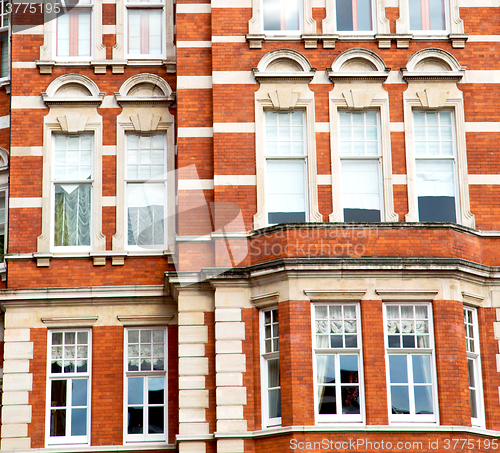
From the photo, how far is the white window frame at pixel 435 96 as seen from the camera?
58.9ft

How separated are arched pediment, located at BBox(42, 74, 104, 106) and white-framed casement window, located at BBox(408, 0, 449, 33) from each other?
22.3 ft

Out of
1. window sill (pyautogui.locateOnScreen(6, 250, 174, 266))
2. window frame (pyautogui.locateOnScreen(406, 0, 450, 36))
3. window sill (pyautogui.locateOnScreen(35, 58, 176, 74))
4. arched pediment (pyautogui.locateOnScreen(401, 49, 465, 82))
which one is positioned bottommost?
window sill (pyautogui.locateOnScreen(6, 250, 174, 266))

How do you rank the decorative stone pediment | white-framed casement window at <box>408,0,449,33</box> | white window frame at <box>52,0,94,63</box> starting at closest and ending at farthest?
white-framed casement window at <box>408,0,449,33</box> < the decorative stone pediment < white window frame at <box>52,0,94,63</box>

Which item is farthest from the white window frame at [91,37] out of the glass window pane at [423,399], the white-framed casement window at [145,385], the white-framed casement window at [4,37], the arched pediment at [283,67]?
the glass window pane at [423,399]

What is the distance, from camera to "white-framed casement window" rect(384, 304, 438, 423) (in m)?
16.2

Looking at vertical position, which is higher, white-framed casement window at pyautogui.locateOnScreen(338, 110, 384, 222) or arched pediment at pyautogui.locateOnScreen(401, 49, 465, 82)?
arched pediment at pyautogui.locateOnScreen(401, 49, 465, 82)

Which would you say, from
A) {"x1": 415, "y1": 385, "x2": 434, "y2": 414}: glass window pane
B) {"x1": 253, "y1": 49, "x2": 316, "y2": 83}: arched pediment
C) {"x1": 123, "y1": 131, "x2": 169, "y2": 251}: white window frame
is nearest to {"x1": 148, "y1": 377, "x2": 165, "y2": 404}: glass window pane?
{"x1": 123, "y1": 131, "x2": 169, "y2": 251}: white window frame

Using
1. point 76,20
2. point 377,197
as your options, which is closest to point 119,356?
point 377,197

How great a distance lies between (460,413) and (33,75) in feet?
37.0

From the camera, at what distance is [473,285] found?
17.1m

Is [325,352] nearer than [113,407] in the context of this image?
Yes

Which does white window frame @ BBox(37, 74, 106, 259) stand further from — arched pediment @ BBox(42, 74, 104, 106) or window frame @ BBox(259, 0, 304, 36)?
window frame @ BBox(259, 0, 304, 36)

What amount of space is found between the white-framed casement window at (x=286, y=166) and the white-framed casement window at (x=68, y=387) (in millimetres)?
4614

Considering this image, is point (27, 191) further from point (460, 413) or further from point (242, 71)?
point (460, 413)
